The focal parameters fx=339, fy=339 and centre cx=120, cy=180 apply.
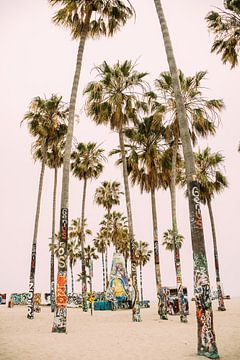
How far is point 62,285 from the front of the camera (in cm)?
1550

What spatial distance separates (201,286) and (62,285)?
7.59 metres

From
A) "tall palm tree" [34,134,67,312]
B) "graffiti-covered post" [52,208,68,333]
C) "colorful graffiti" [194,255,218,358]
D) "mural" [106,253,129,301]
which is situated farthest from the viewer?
"mural" [106,253,129,301]

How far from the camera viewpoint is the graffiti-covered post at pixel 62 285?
15242mm

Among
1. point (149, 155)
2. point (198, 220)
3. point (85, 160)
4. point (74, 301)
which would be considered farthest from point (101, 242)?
point (198, 220)

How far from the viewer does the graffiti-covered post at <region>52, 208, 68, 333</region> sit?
1524 cm

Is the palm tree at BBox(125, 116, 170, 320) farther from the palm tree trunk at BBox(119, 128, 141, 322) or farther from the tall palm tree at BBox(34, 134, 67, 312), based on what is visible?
the tall palm tree at BBox(34, 134, 67, 312)

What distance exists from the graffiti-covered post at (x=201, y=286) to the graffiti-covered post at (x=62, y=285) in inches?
292

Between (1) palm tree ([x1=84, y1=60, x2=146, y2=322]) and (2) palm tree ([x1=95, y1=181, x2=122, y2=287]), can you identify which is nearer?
(1) palm tree ([x1=84, y1=60, x2=146, y2=322])

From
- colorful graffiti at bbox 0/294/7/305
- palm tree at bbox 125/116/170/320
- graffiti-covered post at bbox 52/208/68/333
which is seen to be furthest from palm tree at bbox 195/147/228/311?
colorful graffiti at bbox 0/294/7/305

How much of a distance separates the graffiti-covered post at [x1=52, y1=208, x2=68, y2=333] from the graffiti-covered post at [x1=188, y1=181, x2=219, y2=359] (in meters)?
7.42

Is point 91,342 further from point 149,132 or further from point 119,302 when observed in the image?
point 119,302

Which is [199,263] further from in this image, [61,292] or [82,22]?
[82,22]

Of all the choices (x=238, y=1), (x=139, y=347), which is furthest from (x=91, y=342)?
(x=238, y=1)

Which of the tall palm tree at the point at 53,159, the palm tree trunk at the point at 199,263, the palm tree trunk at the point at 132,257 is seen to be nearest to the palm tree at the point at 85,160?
the tall palm tree at the point at 53,159
